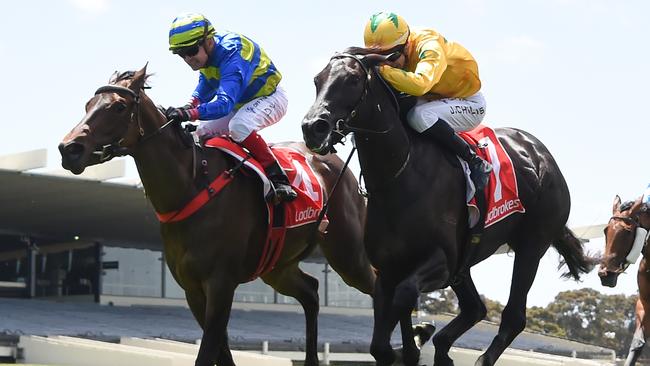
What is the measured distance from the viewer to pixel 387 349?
5566 millimetres

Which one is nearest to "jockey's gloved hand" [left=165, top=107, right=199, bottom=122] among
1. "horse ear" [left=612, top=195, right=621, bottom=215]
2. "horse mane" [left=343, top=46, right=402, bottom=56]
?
"horse mane" [left=343, top=46, right=402, bottom=56]

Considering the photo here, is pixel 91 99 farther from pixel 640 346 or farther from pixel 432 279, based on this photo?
pixel 640 346

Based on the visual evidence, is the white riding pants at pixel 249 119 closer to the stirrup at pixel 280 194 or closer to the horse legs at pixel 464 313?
the stirrup at pixel 280 194

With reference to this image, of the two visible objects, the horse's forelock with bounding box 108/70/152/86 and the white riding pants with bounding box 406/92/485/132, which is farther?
the horse's forelock with bounding box 108/70/152/86

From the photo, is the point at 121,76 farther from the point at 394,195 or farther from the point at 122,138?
the point at 394,195

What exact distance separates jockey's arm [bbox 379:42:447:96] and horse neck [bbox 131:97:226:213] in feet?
5.40

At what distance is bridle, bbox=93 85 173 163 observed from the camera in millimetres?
6445

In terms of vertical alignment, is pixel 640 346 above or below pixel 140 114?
below

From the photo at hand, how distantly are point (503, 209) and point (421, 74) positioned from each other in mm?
1110

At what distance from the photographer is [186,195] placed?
22.5 feet

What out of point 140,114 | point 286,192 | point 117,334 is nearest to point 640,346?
point 286,192

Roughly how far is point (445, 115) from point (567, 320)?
145ft

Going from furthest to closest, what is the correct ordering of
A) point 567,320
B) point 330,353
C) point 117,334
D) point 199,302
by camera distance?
point 567,320, point 330,353, point 117,334, point 199,302

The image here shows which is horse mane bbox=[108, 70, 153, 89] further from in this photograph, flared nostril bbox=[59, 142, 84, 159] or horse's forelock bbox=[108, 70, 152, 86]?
flared nostril bbox=[59, 142, 84, 159]
